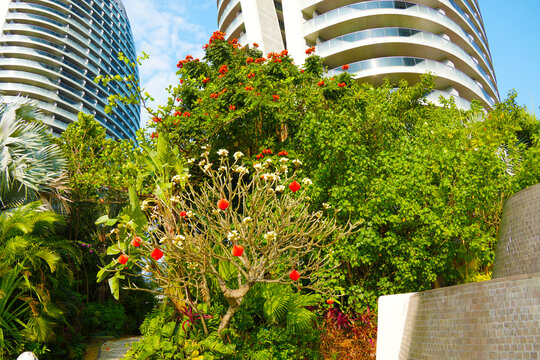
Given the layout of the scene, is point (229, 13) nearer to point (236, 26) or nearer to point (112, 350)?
point (236, 26)

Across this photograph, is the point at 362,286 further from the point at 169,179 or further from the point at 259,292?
the point at 169,179

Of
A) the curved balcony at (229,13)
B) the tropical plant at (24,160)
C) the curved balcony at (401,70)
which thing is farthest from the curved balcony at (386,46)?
the tropical plant at (24,160)

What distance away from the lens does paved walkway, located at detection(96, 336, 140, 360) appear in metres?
10.2

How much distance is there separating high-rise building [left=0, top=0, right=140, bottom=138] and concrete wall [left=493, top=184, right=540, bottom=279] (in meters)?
54.8

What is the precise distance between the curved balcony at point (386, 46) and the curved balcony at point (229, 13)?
11.4 m

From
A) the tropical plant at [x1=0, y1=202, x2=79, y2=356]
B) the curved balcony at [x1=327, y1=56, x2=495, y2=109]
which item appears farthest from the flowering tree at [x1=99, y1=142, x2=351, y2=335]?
the curved balcony at [x1=327, y1=56, x2=495, y2=109]

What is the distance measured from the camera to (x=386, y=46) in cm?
2992

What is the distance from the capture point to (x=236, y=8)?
36.7 meters

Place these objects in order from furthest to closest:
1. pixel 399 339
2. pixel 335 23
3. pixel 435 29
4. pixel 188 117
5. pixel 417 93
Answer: pixel 435 29
pixel 335 23
pixel 417 93
pixel 188 117
pixel 399 339

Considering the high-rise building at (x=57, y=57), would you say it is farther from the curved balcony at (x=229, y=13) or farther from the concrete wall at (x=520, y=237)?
the concrete wall at (x=520, y=237)

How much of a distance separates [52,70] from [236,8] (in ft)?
120

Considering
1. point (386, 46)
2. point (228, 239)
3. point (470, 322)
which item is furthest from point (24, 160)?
point (386, 46)

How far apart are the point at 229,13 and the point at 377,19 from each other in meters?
15.4

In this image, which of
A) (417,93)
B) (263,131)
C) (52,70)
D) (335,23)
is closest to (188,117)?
(263,131)
